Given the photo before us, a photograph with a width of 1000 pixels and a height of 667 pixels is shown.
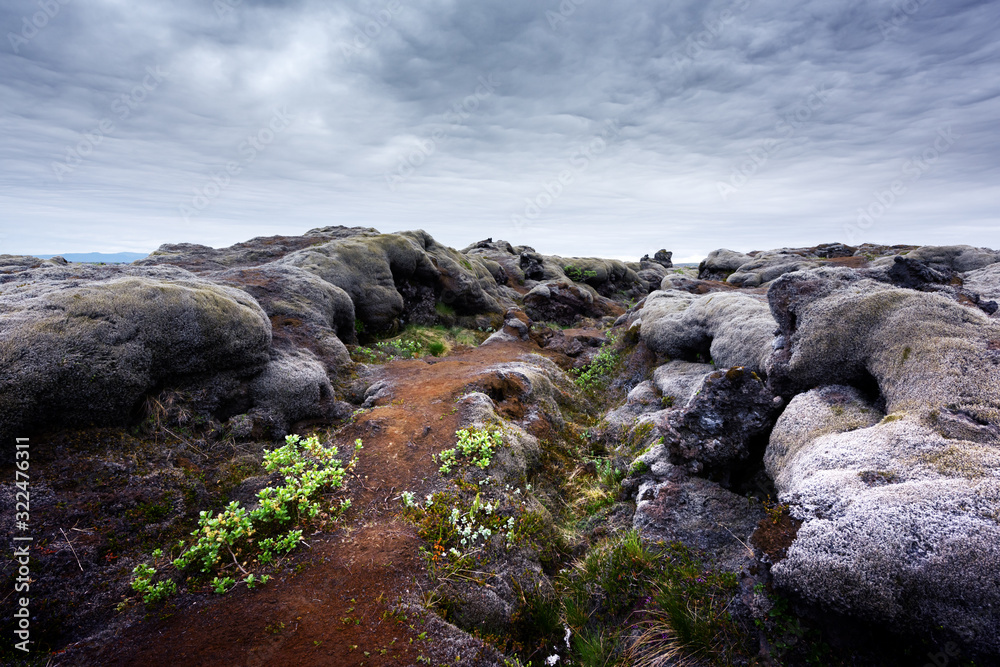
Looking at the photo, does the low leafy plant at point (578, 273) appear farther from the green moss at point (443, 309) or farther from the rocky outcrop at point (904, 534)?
the rocky outcrop at point (904, 534)

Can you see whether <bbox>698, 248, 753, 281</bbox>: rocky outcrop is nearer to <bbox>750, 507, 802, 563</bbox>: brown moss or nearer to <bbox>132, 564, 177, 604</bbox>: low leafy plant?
<bbox>750, 507, 802, 563</bbox>: brown moss

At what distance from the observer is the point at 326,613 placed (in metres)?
5.41

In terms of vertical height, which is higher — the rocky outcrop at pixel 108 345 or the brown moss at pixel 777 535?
the rocky outcrop at pixel 108 345

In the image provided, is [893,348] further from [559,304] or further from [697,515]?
[559,304]

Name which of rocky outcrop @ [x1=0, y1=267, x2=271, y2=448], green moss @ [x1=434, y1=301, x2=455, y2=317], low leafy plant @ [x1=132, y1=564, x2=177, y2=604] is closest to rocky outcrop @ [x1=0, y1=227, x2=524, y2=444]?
rocky outcrop @ [x1=0, y1=267, x2=271, y2=448]

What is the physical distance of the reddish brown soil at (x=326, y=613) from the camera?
15.8 ft

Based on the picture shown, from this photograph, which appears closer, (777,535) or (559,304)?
(777,535)

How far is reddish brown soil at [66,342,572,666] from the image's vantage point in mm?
4820

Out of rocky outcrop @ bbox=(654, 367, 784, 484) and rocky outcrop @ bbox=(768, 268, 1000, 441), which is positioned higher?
rocky outcrop @ bbox=(768, 268, 1000, 441)

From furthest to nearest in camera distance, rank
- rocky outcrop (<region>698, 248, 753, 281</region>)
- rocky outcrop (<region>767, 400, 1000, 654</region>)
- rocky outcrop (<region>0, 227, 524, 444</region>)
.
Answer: rocky outcrop (<region>698, 248, 753, 281</region>) < rocky outcrop (<region>0, 227, 524, 444</region>) < rocky outcrop (<region>767, 400, 1000, 654</region>)

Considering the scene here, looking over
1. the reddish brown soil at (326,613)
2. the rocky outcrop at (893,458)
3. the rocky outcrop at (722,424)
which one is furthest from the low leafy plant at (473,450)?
the rocky outcrop at (893,458)

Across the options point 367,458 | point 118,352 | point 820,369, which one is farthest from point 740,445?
point 118,352

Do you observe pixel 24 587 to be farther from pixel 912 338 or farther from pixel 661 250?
pixel 661 250

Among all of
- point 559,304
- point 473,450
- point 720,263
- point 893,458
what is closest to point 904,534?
point 893,458
